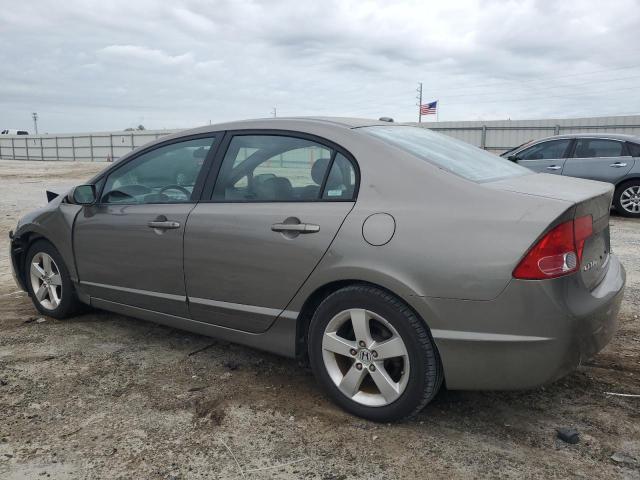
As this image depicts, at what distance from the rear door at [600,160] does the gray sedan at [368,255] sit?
25.9ft

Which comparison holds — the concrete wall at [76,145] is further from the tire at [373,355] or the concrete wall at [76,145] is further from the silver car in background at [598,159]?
the tire at [373,355]

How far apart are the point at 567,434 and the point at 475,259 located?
985 millimetres

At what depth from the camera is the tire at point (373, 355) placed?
2.65 metres

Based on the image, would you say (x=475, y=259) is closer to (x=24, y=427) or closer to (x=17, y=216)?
(x=24, y=427)

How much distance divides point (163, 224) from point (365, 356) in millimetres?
1571

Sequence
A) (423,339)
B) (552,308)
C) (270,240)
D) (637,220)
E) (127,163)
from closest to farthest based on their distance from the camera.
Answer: (552,308) < (423,339) < (270,240) < (127,163) < (637,220)

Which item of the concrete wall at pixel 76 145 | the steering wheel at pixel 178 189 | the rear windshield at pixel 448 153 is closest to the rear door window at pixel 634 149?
the rear windshield at pixel 448 153

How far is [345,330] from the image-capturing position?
115 inches

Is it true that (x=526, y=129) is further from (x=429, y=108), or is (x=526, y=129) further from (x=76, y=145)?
(x=76, y=145)

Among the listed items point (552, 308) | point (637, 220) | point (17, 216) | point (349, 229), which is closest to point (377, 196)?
point (349, 229)

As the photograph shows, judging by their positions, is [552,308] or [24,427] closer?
[552,308]

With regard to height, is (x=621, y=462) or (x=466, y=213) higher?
(x=466, y=213)

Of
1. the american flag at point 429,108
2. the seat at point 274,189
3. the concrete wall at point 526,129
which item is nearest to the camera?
the seat at point 274,189

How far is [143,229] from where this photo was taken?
146 inches
